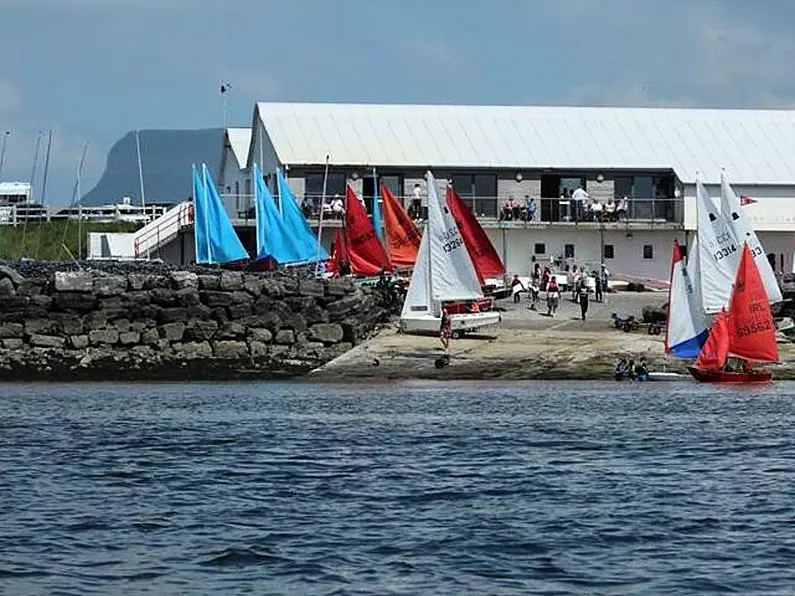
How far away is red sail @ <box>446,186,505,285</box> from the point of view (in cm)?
6100

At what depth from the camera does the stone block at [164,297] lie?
55219 millimetres

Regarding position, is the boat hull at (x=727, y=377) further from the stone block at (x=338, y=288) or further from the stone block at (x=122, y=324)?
the stone block at (x=122, y=324)

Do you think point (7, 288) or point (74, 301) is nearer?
point (74, 301)

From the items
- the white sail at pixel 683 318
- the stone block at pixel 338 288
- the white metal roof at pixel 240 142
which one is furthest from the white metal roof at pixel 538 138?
the white sail at pixel 683 318

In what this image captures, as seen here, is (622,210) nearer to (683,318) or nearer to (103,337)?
Result: (683,318)

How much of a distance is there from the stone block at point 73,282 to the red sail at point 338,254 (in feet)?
39.2

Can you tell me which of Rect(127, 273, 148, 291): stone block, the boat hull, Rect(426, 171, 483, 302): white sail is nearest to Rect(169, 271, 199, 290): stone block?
Rect(127, 273, 148, 291): stone block

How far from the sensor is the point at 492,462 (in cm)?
3159

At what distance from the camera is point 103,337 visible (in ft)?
180

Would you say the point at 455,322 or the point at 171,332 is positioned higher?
the point at 455,322

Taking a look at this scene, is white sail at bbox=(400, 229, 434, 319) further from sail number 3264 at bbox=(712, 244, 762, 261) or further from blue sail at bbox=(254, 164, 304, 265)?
blue sail at bbox=(254, 164, 304, 265)

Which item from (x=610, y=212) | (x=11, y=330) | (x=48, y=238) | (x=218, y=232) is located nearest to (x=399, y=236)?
(x=218, y=232)

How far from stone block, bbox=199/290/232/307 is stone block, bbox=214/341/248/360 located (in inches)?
46.2

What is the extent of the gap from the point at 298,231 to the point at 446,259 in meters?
10.8
